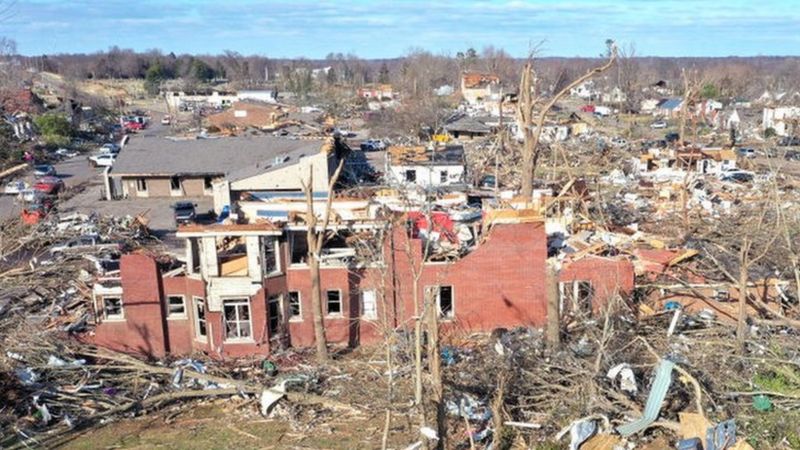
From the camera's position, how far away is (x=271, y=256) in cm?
1908

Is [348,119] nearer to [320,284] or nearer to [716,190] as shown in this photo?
[716,190]

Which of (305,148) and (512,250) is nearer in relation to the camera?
(512,250)

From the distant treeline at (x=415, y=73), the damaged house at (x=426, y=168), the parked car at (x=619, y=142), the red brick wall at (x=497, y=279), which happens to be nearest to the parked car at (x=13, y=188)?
the damaged house at (x=426, y=168)

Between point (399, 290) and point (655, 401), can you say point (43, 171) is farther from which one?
point (655, 401)

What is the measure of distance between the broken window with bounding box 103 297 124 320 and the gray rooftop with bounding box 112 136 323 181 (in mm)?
18565

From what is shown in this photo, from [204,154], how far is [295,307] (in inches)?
979

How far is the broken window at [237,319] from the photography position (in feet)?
61.8

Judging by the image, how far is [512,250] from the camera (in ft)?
63.3

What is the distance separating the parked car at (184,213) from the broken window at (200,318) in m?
14.0

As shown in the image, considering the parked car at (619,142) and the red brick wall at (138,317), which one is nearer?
the red brick wall at (138,317)

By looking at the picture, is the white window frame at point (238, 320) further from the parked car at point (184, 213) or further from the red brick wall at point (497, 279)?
the parked car at point (184, 213)

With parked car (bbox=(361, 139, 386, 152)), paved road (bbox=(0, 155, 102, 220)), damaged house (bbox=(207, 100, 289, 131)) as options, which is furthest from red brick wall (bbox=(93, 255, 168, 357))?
damaged house (bbox=(207, 100, 289, 131))

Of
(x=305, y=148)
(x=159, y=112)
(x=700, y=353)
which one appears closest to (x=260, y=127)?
(x=305, y=148)

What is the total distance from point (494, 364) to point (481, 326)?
305cm
